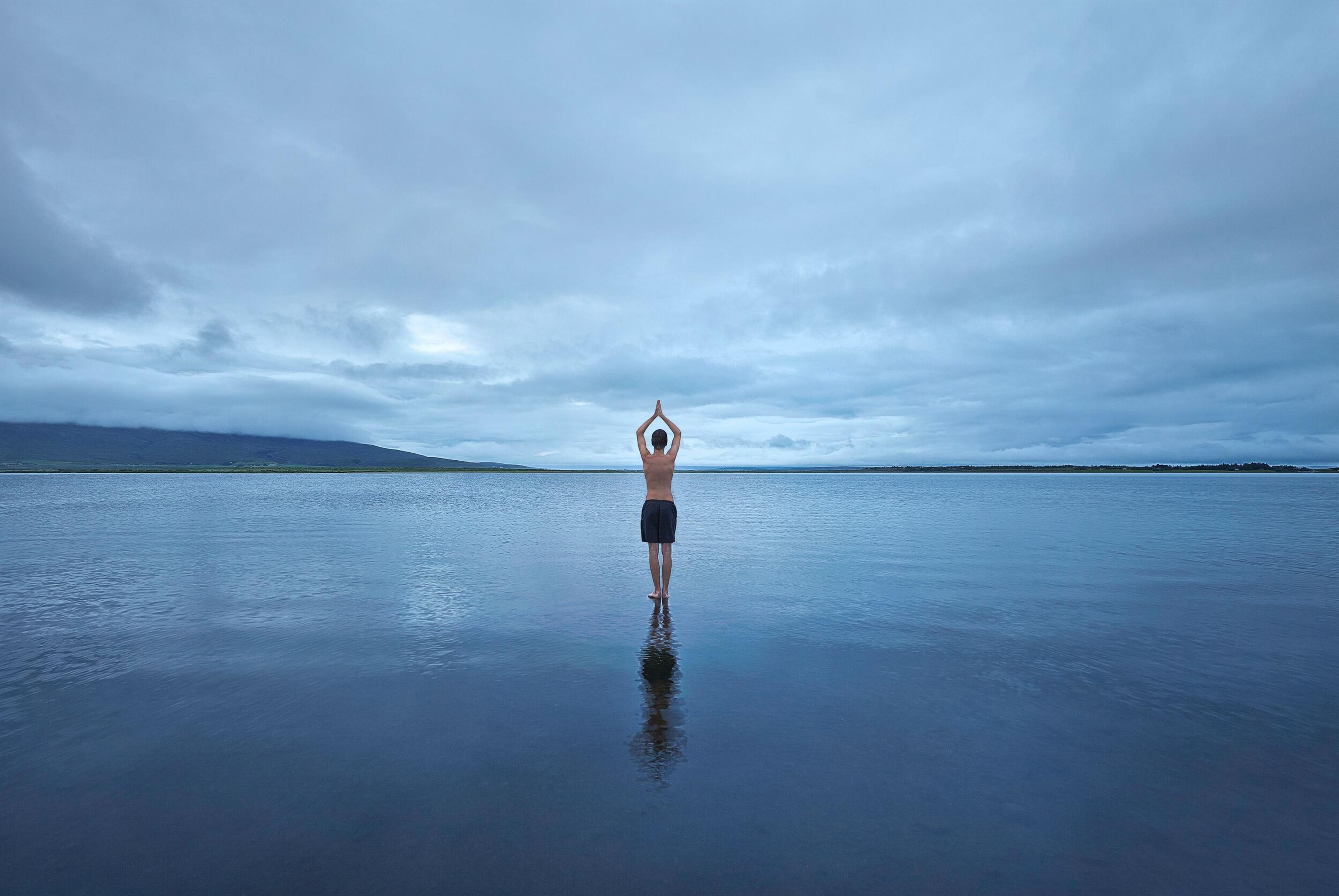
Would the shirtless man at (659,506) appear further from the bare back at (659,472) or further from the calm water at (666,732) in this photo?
the calm water at (666,732)

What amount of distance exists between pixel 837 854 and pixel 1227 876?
2.55 m

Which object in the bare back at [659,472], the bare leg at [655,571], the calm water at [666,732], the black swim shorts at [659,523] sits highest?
the bare back at [659,472]

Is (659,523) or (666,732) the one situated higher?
(659,523)

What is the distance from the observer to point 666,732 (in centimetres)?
630

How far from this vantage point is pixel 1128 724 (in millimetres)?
6648

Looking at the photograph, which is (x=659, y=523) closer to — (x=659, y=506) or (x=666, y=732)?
(x=659, y=506)

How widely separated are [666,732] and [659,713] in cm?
49

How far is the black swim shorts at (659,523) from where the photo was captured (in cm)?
1250

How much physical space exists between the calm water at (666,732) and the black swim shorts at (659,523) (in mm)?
1490

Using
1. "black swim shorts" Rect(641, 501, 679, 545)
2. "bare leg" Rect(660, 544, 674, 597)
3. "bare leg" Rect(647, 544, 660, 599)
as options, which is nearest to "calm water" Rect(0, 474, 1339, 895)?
"bare leg" Rect(647, 544, 660, 599)

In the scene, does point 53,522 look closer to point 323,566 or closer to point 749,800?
point 323,566

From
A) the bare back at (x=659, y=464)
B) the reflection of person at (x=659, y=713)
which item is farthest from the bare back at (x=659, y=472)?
the reflection of person at (x=659, y=713)

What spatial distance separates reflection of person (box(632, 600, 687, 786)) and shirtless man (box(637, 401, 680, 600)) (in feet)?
7.92

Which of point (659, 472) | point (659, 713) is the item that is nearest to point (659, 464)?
point (659, 472)
